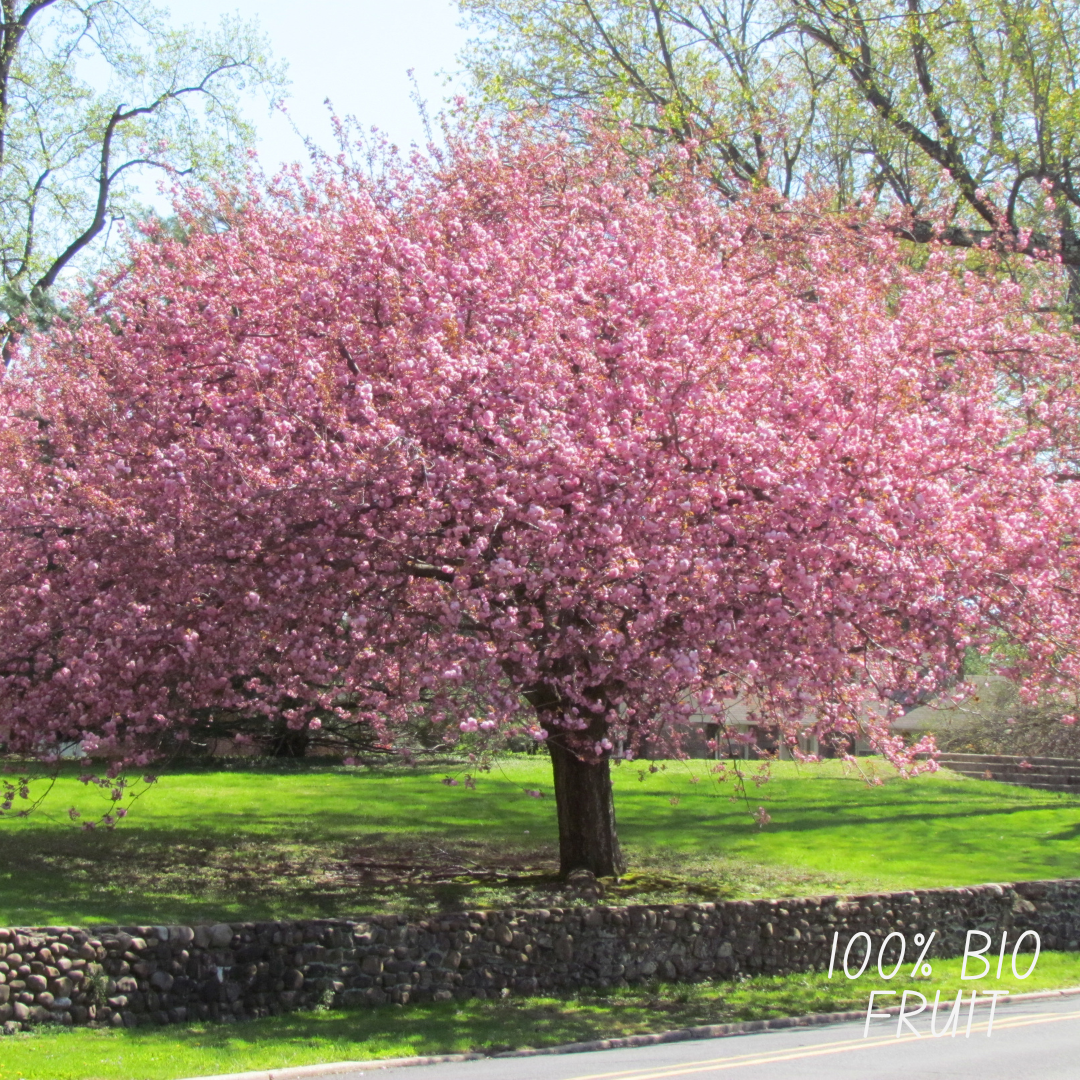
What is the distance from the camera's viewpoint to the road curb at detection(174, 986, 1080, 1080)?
10773 mm

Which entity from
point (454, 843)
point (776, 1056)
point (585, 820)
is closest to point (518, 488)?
point (776, 1056)

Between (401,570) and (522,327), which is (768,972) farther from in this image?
(522,327)

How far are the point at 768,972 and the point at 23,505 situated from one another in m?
11.4

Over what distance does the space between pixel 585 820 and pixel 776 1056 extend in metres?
6.80

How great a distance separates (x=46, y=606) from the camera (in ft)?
49.9

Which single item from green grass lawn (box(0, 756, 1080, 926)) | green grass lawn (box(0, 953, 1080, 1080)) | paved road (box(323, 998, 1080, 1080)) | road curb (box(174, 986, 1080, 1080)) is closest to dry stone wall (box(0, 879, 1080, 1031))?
green grass lawn (box(0, 953, 1080, 1080))

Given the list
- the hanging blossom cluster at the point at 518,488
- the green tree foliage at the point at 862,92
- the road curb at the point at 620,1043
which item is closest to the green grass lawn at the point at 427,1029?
the road curb at the point at 620,1043

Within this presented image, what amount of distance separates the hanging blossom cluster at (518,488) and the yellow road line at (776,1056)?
3124 millimetres

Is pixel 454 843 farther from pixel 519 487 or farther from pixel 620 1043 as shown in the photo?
pixel 519 487

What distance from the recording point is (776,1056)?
11.4 meters

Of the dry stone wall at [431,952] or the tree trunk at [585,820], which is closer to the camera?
the dry stone wall at [431,952]

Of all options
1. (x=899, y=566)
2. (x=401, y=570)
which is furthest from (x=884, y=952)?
(x=401, y=570)

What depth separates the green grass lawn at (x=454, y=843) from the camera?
16750 mm

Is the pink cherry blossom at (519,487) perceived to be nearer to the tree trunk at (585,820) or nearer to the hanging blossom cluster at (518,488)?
the hanging blossom cluster at (518,488)
